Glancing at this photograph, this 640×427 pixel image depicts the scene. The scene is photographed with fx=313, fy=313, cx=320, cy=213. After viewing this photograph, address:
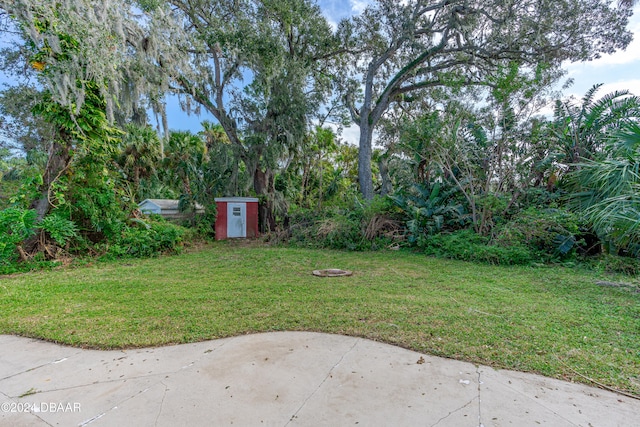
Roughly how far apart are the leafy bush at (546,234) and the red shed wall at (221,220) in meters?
9.18

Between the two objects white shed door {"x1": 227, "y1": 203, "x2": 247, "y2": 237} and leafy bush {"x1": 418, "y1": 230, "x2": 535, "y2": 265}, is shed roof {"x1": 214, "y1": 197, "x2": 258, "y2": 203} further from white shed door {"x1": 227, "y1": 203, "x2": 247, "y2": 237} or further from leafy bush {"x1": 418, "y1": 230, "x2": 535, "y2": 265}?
leafy bush {"x1": 418, "y1": 230, "x2": 535, "y2": 265}

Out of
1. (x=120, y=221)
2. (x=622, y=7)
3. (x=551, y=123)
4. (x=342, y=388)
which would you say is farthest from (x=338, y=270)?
(x=622, y=7)

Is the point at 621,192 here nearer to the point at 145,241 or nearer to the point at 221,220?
the point at 145,241

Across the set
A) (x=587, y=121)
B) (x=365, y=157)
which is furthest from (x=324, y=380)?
(x=365, y=157)

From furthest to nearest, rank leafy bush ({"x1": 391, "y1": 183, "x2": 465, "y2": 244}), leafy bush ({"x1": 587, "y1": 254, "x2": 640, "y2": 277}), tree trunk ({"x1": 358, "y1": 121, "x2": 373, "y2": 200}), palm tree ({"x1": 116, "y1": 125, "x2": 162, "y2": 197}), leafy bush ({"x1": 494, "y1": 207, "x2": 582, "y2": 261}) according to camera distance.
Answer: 1. tree trunk ({"x1": 358, "y1": 121, "x2": 373, "y2": 200})
2. palm tree ({"x1": 116, "y1": 125, "x2": 162, "y2": 197})
3. leafy bush ({"x1": 391, "y1": 183, "x2": 465, "y2": 244})
4. leafy bush ({"x1": 494, "y1": 207, "x2": 582, "y2": 261})
5. leafy bush ({"x1": 587, "y1": 254, "x2": 640, "y2": 277})

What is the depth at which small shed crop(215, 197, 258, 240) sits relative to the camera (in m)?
12.1

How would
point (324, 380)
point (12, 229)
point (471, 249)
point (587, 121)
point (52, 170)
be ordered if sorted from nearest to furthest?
point (324, 380) → point (12, 229) → point (52, 170) → point (471, 249) → point (587, 121)

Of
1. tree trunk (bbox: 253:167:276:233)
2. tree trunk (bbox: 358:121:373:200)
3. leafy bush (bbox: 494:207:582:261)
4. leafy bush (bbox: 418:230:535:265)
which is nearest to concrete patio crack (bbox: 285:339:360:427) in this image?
leafy bush (bbox: 418:230:535:265)

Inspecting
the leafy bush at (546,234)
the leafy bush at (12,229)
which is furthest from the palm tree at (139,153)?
the leafy bush at (546,234)

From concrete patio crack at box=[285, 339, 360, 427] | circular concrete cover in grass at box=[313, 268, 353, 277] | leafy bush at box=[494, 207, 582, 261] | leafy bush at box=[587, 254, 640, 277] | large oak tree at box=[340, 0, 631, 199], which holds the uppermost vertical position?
large oak tree at box=[340, 0, 631, 199]

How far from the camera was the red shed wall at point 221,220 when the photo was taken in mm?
12133

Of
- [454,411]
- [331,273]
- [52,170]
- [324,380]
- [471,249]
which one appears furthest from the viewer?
[471,249]

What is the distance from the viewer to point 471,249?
719cm

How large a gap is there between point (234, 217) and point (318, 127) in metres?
5.63
